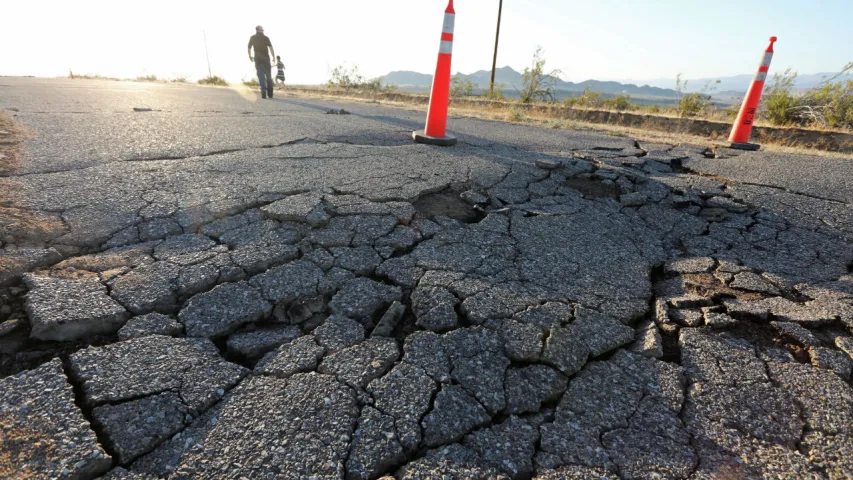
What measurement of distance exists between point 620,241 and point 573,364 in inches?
51.3

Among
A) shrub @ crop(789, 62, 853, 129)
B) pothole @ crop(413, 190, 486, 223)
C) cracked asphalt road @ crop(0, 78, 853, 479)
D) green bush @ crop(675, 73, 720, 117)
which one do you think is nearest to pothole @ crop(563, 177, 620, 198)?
cracked asphalt road @ crop(0, 78, 853, 479)

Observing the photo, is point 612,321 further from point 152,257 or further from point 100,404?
point 152,257

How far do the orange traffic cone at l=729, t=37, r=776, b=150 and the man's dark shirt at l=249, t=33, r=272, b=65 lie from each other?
8.48 meters

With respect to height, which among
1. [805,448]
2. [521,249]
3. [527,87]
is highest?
[527,87]

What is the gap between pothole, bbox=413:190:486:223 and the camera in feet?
9.09

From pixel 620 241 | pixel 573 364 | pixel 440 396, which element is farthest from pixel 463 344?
pixel 620 241

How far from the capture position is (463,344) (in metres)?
1.63

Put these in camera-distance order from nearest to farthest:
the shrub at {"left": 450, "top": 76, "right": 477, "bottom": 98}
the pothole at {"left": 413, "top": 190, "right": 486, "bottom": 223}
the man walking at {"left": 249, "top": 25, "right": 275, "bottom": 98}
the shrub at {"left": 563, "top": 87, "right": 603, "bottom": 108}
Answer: the pothole at {"left": 413, "top": 190, "right": 486, "bottom": 223} < the man walking at {"left": 249, "top": 25, "right": 275, "bottom": 98} < the shrub at {"left": 563, "top": 87, "right": 603, "bottom": 108} < the shrub at {"left": 450, "top": 76, "right": 477, "bottom": 98}

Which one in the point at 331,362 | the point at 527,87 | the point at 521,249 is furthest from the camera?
the point at 527,87

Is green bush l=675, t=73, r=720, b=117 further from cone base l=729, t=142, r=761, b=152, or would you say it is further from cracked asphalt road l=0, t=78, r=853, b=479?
cracked asphalt road l=0, t=78, r=853, b=479

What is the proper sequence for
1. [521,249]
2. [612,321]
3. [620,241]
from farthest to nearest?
[620,241]
[521,249]
[612,321]

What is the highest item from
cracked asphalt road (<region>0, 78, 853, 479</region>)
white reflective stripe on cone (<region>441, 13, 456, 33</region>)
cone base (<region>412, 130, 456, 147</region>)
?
white reflective stripe on cone (<region>441, 13, 456, 33</region>)

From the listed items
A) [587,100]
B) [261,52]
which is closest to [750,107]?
[587,100]

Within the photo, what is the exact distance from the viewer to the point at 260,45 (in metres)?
8.67
